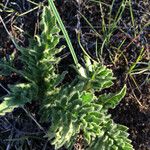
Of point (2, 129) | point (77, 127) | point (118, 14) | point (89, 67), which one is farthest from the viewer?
point (118, 14)

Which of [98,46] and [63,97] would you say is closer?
[63,97]

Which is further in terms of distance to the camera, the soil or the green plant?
the soil

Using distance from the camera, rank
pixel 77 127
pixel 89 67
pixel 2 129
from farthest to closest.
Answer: pixel 2 129 < pixel 89 67 < pixel 77 127

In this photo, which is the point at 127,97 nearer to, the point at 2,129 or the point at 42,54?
the point at 42,54

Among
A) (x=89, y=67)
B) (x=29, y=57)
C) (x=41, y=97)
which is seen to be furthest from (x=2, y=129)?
(x=89, y=67)
